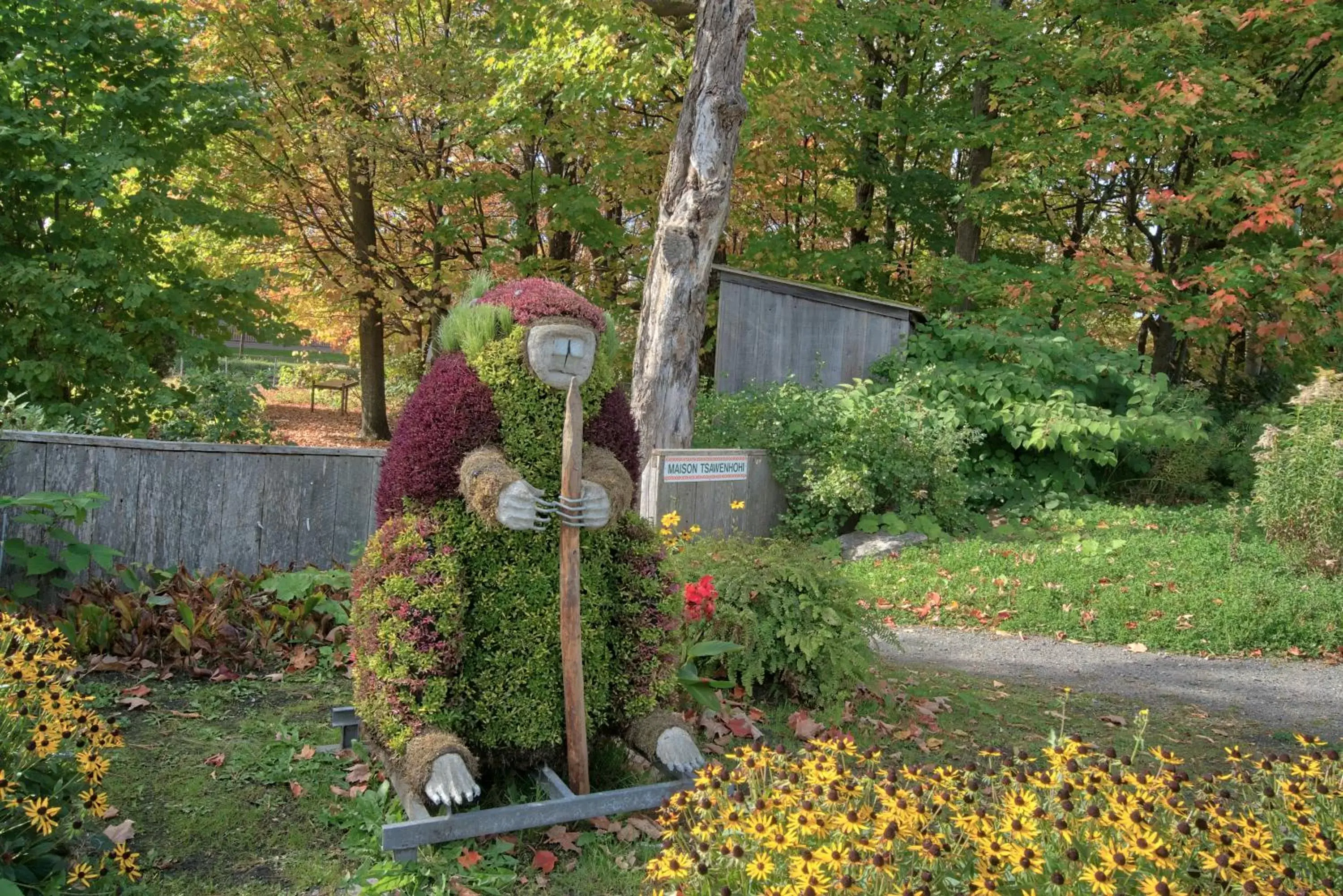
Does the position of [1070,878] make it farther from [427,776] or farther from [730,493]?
[730,493]

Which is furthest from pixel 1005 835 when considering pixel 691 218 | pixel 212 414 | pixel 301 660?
pixel 212 414

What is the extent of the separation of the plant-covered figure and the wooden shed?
25.5ft

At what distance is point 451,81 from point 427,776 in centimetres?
1191

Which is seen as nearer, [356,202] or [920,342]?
[920,342]

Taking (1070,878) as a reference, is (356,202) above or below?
above

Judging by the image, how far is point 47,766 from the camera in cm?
299

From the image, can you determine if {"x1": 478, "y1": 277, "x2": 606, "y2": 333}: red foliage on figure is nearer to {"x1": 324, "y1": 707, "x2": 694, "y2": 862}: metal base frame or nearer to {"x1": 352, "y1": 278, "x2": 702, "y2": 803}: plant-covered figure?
{"x1": 352, "y1": 278, "x2": 702, "y2": 803}: plant-covered figure

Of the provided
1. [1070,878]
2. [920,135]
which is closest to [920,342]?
[920,135]

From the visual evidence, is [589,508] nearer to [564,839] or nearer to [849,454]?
[564,839]

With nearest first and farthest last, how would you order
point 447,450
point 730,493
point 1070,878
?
point 1070,878 < point 447,450 < point 730,493

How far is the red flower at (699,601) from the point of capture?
196 inches

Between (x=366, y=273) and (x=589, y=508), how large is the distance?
43.9 ft

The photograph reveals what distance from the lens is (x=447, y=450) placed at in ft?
11.9

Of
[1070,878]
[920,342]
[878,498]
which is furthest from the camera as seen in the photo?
[920,342]
